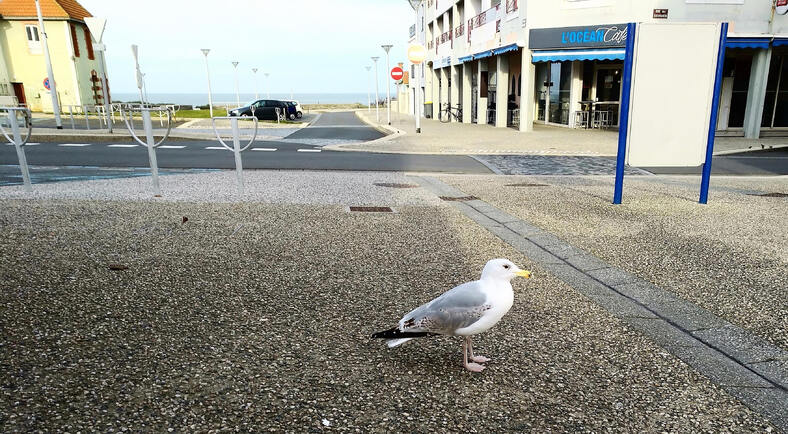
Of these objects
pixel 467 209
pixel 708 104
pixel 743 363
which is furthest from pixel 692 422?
pixel 708 104

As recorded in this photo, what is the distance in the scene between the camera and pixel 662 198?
7969mm

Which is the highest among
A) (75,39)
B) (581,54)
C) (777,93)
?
(75,39)

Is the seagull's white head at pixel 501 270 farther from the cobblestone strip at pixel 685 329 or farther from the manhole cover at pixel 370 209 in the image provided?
the manhole cover at pixel 370 209

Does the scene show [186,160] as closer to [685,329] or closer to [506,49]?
[685,329]

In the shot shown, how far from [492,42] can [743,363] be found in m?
25.2

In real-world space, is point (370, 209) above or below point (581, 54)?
below

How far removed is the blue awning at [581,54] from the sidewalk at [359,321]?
15498 millimetres

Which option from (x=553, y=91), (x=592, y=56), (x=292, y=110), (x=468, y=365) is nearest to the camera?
(x=468, y=365)

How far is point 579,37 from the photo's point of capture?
21.2m

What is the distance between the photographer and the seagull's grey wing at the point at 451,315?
2.66 m

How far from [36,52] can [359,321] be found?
50.1 m

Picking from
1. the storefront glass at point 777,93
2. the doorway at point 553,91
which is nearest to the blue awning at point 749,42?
the storefront glass at point 777,93

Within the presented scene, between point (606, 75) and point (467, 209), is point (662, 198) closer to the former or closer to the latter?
point (467, 209)

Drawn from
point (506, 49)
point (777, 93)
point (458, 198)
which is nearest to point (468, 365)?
point (458, 198)
